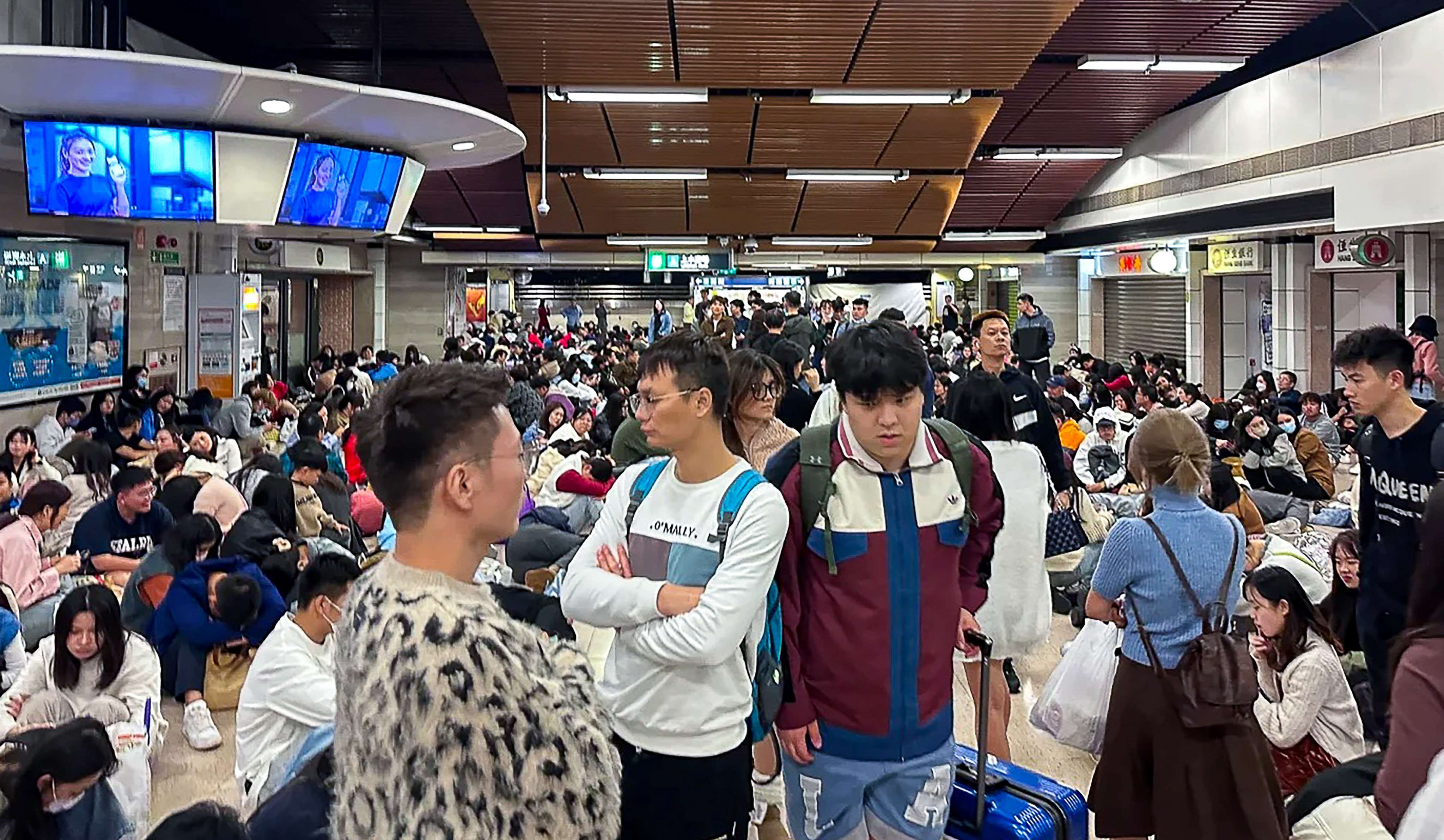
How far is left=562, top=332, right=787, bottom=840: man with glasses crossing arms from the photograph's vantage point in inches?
91.6

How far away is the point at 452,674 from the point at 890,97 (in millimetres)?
10785

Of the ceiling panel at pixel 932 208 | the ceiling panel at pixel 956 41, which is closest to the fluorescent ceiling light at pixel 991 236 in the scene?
the ceiling panel at pixel 932 208

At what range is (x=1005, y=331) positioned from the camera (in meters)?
5.13

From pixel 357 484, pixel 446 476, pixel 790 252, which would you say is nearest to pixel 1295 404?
pixel 357 484

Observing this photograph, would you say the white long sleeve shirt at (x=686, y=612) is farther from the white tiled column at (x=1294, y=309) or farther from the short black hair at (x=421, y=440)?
the white tiled column at (x=1294, y=309)

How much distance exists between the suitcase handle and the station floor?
1.52 metres

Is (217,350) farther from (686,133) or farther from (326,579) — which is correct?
(326,579)

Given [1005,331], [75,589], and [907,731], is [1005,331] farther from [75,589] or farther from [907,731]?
[75,589]

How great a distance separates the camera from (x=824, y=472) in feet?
8.37

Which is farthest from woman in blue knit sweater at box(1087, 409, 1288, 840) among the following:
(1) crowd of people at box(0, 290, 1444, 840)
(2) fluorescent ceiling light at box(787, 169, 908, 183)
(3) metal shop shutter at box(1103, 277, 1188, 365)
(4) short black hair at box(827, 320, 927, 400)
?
(3) metal shop shutter at box(1103, 277, 1188, 365)

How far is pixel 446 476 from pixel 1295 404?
12585 millimetres

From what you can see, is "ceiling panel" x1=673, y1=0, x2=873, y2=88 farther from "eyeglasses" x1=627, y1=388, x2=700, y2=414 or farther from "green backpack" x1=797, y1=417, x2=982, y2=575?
"eyeglasses" x1=627, y1=388, x2=700, y2=414

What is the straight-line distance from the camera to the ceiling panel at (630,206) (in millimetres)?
16891

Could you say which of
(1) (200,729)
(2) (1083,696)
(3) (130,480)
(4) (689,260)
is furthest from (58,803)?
(4) (689,260)
